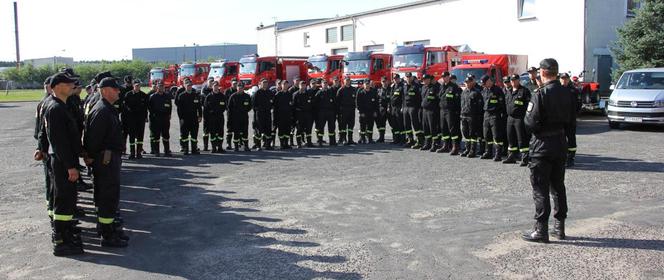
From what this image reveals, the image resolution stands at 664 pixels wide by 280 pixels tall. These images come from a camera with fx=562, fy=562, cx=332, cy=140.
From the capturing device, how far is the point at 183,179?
10.1m

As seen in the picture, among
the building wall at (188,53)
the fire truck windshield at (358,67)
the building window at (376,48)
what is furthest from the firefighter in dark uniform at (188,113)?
the building wall at (188,53)

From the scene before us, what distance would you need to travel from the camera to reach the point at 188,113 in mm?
13188

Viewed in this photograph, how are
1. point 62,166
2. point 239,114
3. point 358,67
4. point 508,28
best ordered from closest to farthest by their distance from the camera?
point 62,166, point 239,114, point 358,67, point 508,28

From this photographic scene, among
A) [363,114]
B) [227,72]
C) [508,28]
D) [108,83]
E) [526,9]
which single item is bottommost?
[363,114]

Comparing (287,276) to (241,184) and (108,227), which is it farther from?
(241,184)

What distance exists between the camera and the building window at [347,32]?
40319 millimetres

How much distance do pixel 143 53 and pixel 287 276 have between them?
120 metres

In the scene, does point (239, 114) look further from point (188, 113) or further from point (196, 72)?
point (196, 72)

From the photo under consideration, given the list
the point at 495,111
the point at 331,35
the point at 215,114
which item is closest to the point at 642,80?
the point at 495,111

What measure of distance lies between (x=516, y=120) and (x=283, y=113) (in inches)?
226

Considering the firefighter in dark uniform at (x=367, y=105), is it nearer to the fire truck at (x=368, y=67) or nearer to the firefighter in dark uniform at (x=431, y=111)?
the firefighter in dark uniform at (x=431, y=111)

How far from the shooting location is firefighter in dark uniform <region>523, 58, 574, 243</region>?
594 centimetres

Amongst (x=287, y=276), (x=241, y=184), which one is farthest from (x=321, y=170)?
(x=287, y=276)

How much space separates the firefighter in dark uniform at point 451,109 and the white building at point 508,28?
1350 cm
